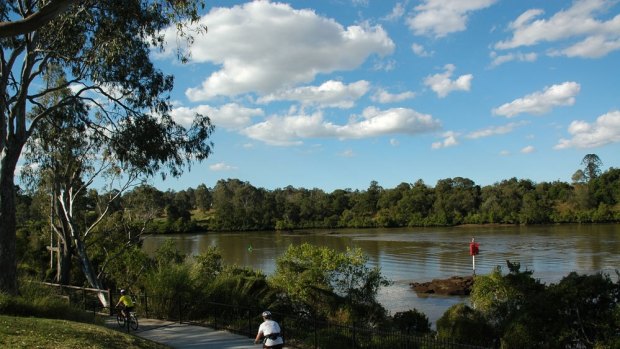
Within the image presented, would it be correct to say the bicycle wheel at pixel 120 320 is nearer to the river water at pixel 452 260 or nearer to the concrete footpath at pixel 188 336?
the concrete footpath at pixel 188 336

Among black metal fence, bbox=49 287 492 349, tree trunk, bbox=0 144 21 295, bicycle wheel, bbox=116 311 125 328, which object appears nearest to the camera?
black metal fence, bbox=49 287 492 349

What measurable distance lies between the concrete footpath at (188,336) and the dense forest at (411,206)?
94.2 meters

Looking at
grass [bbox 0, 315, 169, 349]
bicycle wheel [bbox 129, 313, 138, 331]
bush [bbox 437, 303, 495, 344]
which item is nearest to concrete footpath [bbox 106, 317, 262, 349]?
bicycle wheel [bbox 129, 313, 138, 331]

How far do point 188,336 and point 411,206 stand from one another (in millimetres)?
122322

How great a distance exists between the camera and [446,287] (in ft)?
119

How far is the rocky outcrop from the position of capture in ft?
116

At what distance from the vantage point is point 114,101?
19.5 meters

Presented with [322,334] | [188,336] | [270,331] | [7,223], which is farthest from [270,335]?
[7,223]

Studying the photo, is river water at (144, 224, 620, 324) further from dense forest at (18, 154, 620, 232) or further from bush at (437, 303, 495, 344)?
dense forest at (18, 154, 620, 232)

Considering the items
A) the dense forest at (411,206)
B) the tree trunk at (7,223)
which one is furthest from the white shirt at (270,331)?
the dense forest at (411,206)

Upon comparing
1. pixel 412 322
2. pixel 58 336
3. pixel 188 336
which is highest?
pixel 58 336

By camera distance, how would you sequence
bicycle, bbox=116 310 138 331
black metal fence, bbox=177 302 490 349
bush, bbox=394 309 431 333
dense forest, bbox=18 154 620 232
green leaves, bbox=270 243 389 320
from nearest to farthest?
black metal fence, bbox=177 302 490 349, bicycle, bbox=116 310 138 331, bush, bbox=394 309 431 333, green leaves, bbox=270 243 389 320, dense forest, bbox=18 154 620 232

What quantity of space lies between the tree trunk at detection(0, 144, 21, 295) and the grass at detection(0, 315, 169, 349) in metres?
4.34

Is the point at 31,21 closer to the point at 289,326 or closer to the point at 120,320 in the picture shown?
the point at 289,326
